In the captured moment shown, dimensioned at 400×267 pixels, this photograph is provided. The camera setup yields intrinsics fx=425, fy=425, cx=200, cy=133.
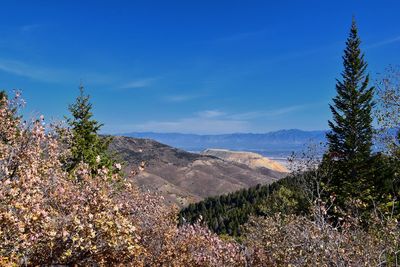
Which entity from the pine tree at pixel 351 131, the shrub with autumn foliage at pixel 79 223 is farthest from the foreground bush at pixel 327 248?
the pine tree at pixel 351 131

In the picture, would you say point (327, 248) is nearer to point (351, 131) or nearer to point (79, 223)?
point (79, 223)

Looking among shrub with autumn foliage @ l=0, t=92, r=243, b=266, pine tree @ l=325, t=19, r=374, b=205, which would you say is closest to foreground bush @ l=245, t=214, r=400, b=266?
shrub with autumn foliage @ l=0, t=92, r=243, b=266

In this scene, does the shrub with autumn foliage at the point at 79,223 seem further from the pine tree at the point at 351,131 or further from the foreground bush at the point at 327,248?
the pine tree at the point at 351,131

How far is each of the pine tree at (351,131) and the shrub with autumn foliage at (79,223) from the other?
3898 cm

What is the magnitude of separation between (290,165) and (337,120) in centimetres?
1912

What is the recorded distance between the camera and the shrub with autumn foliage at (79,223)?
9.55 meters

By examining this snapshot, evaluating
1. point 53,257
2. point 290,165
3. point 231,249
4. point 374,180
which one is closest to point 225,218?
point 374,180

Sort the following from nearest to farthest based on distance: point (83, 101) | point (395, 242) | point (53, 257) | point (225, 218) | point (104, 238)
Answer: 1. point (104, 238)
2. point (53, 257)
3. point (395, 242)
4. point (83, 101)
5. point (225, 218)

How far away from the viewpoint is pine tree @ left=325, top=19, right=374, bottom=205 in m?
54.4

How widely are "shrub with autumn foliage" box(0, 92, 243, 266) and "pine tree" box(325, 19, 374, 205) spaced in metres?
39.0

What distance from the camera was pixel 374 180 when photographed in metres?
55.4

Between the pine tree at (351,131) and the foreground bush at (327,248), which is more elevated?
the pine tree at (351,131)

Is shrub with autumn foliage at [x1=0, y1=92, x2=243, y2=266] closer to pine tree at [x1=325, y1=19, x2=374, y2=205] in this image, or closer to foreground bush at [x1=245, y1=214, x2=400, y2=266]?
foreground bush at [x1=245, y1=214, x2=400, y2=266]

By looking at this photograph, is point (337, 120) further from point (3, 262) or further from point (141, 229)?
point (3, 262)
